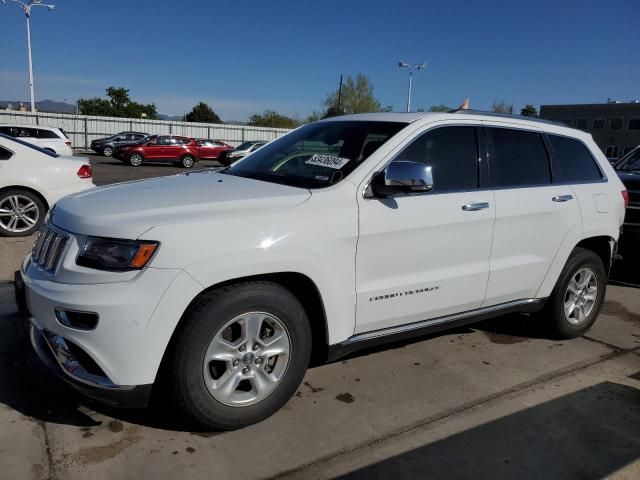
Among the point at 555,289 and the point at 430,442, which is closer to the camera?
the point at 430,442

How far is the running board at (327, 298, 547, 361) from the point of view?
Result: 3191 mm

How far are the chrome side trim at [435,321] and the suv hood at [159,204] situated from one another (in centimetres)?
94

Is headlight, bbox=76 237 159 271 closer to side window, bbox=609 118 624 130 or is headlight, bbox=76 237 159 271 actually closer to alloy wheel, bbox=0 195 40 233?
alloy wheel, bbox=0 195 40 233

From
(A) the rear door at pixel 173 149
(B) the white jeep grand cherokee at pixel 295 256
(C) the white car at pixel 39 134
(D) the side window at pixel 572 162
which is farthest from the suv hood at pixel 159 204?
(A) the rear door at pixel 173 149

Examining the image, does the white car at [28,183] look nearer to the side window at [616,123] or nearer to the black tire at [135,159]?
the black tire at [135,159]

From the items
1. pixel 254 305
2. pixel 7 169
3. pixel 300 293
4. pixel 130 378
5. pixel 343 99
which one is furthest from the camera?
pixel 343 99

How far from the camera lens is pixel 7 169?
23.2 ft

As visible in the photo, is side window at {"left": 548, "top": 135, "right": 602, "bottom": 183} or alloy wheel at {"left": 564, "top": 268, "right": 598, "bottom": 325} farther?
alloy wheel at {"left": 564, "top": 268, "right": 598, "bottom": 325}

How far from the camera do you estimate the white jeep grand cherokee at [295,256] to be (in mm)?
2545

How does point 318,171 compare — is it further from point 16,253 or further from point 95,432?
point 16,253

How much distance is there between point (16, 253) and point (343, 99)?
63838mm

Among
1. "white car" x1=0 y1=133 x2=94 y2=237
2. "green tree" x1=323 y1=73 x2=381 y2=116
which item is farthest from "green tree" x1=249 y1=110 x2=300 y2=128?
"white car" x1=0 y1=133 x2=94 y2=237

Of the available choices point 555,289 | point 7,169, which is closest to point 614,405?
point 555,289

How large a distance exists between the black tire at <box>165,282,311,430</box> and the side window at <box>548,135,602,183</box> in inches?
99.1
